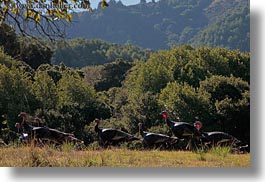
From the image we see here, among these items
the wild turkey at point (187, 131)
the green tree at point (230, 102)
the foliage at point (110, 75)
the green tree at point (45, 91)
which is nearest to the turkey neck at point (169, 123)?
the wild turkey at point (187, 131)

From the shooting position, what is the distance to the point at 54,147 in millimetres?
4965

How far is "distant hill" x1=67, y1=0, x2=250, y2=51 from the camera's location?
5247 millimetres

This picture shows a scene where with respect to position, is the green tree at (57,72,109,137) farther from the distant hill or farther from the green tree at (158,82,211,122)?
the distant hill

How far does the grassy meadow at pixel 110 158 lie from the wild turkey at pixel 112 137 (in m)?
0.78

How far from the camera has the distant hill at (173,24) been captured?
5247 millimetres

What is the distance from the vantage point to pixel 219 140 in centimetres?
533

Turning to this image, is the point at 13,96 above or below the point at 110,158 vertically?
above

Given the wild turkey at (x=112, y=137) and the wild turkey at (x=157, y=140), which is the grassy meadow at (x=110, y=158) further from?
the wild turkey at (x=112, y=137)

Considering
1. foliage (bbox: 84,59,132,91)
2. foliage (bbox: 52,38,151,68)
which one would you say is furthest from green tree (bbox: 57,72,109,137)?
foliage (bbox: 84,59,132,91)

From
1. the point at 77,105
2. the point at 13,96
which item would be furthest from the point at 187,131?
the point at 13,96

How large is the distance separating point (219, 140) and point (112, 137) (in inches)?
48.2

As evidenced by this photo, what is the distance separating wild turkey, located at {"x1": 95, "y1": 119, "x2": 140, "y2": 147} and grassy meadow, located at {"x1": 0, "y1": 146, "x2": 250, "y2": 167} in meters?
0.78

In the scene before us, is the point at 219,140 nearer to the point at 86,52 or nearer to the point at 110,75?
the point at 86,52

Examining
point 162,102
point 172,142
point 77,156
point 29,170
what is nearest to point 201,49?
point 162,102
